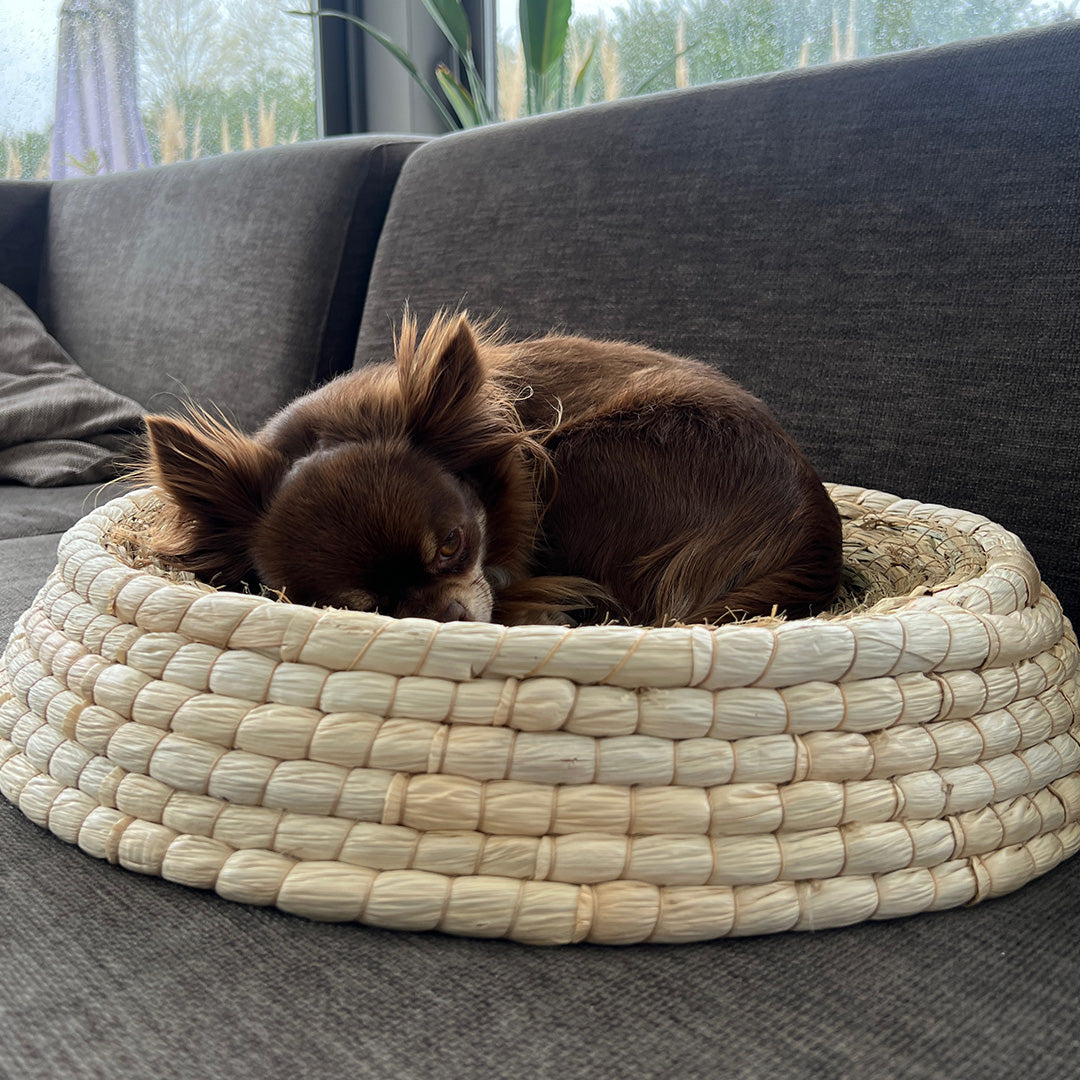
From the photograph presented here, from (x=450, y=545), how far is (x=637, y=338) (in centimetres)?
77

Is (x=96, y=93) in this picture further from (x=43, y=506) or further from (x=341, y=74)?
(x=43, y=506)

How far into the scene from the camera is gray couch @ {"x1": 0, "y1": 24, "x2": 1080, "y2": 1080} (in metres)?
0.75

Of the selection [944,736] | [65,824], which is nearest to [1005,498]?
[944,736]

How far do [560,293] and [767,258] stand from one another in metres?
0.47

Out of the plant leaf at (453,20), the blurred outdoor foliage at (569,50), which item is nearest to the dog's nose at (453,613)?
the blurred outdoor foliage at (569,50)

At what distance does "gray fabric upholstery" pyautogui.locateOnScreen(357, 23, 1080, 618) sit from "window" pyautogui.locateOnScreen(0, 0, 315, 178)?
308 cm

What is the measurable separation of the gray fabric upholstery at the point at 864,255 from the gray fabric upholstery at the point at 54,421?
133 centimetres

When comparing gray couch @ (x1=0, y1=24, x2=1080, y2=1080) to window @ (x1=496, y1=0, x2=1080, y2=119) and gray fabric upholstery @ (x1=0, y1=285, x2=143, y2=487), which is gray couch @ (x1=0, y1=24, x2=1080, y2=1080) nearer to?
gray fabric upholstery @ (x1=0, y1=285, x2=143, y2=487)

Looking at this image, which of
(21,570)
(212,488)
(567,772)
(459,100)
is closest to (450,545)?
(212,488)

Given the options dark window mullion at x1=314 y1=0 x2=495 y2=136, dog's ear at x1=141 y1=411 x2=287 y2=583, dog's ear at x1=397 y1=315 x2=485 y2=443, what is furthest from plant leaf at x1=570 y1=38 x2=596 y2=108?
dog's ear at x1=141 y1=411 x2=287 y2=583

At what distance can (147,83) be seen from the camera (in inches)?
184

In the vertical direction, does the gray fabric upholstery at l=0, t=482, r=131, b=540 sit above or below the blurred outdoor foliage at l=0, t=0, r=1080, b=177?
below

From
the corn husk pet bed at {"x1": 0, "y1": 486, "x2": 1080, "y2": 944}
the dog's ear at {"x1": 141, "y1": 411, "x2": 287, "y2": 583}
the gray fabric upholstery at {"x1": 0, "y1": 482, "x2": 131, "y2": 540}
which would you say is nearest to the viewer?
the corn husk pet bed at {"x1": 0, "y1": 486, "x2": 1080, "y2": 944}

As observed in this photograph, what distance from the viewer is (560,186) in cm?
214
